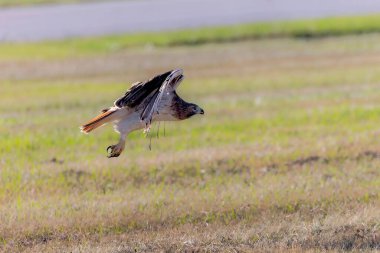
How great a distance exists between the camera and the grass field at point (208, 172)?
891 cm

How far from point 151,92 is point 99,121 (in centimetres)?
54

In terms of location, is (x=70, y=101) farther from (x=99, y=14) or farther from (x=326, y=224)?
(x=99, y=14)

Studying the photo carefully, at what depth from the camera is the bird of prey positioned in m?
8.61

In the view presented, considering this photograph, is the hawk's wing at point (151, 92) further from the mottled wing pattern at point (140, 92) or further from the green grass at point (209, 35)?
the green grass at point (209, 35)

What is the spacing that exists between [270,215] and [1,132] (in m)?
5.90

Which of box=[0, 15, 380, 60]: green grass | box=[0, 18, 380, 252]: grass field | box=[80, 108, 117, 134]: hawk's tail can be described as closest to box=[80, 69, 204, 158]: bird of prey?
box=[80, 108, 117, 134]: hawk's tail

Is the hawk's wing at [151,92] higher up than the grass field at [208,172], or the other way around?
the hawk's wing at [151,92]

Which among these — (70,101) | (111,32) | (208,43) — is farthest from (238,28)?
(70,101)

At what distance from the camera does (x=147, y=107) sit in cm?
866

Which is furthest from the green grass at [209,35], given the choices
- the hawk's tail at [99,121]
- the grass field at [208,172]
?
the hawk's tail at [99,121]

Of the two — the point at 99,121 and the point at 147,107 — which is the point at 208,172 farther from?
the point at 99,121

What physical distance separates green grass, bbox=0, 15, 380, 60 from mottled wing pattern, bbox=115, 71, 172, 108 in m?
18.9

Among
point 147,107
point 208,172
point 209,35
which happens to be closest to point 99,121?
point 147,107

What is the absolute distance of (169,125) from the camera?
14703 mm
